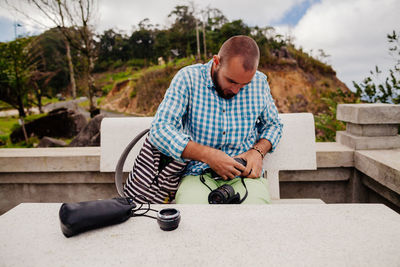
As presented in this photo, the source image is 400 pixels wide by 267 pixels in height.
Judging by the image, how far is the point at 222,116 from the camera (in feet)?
6.26

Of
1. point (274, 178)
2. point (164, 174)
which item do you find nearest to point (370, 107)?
point (274, 178)

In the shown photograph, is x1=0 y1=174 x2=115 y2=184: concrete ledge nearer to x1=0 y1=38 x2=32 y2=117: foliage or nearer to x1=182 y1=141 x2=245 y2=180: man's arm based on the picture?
x1=182 y1=141 x2=245 y2=180: man's arm

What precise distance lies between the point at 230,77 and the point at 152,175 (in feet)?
2.88

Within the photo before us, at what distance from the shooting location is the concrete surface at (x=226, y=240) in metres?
0.91

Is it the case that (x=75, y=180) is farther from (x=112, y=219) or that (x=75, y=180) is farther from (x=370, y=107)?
(x=370, y=107)

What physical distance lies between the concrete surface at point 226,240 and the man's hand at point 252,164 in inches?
19.5

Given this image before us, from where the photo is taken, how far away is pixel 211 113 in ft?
6.19

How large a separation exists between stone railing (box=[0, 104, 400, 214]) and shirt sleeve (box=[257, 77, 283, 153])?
2.11 ft

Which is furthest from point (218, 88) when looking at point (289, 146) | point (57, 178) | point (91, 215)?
point (57, 178)

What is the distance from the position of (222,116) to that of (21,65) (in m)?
8.35

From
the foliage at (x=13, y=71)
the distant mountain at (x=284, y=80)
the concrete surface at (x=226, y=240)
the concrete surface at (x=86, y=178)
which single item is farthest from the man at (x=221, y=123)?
the distant mountain at (x=284, y=80)

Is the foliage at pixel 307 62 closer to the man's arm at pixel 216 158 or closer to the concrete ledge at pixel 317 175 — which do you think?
the concrete ledge at pixel 317 175

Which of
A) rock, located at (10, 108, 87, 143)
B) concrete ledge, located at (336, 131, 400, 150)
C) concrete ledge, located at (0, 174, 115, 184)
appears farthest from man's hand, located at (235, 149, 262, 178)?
rock, located at (10, 108, 87, 143)

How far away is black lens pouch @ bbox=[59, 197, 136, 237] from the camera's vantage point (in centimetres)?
105
